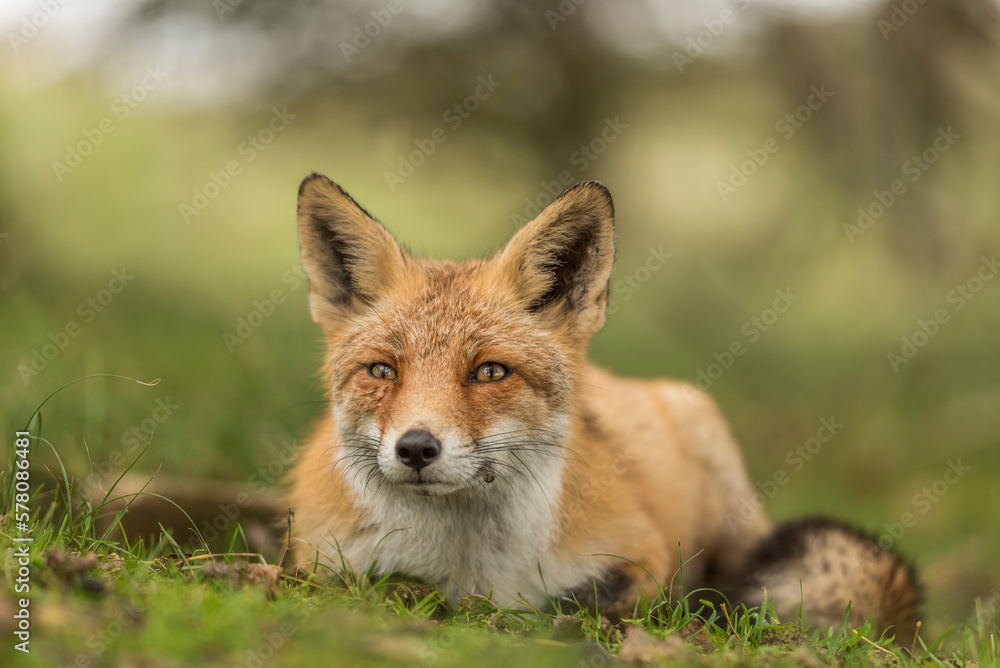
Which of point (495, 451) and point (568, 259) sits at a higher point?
point (568, 259)

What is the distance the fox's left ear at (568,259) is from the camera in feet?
13.3

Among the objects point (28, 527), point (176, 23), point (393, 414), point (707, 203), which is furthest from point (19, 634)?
point (707, 203)

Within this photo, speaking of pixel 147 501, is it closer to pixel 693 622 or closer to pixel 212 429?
pixel 212 429

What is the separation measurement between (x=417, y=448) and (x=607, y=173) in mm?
7028

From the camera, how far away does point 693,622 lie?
3.78 meters

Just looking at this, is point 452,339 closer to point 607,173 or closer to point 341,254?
point 341,254

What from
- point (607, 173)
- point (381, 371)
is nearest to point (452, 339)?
point (381, 371)

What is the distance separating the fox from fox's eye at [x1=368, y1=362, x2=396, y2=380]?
0.01m

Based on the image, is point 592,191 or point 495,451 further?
point 592,191

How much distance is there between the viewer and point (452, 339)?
382cm

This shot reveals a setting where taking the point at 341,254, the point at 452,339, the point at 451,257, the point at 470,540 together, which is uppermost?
the point at 451,257

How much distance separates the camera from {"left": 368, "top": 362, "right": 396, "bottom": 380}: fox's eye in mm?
3799

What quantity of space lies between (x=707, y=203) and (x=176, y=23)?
26.1 ft

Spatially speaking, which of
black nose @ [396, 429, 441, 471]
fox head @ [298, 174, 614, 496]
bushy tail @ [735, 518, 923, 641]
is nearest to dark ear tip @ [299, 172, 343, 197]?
fox head @ [298, 174, 614, 496]
